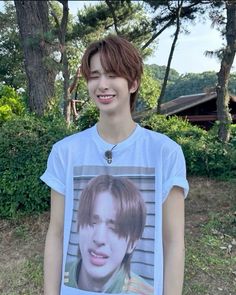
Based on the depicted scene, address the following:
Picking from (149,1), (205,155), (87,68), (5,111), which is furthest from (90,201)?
(149,1)

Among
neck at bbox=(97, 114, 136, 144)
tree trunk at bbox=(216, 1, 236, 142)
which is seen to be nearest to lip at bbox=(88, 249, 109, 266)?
neck at bbox=(97, 114, 136, 144)

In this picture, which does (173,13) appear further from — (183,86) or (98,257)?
(183,86)

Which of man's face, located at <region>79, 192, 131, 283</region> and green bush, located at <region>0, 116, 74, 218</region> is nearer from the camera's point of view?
man's face, located at <region>79, 192, 131, 283</region>

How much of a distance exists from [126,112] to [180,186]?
25 cm

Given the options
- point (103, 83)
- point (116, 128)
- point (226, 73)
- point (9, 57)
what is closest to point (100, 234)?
point (116, 128)

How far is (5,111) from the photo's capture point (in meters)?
4.79

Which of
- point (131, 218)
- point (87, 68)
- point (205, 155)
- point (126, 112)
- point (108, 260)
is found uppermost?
point (205, 155)

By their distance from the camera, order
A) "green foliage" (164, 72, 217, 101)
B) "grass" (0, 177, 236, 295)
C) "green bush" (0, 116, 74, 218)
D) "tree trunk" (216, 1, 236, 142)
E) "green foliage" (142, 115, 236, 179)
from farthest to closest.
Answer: "green foliage" (164, 72, 217, 101), "tree trunk" (216, 1, 236, 142), "green foliage" (142, 115, 236, 179), "green bush" (0, 116, 74, 218), "grass" (0, 177, 236, 295)

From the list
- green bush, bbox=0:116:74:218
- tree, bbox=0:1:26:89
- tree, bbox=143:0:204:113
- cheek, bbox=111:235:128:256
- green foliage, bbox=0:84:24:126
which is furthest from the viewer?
tree, bbox=0:1:26:89

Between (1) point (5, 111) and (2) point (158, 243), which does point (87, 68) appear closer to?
(2) point (158, 243)

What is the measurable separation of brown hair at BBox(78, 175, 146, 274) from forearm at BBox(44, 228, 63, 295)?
5.0 inches

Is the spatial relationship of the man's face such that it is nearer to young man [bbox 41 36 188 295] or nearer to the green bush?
young man [bbox 41 36 188 295]

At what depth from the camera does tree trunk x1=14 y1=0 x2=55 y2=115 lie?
568 cm

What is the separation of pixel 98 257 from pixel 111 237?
0.06 meters
